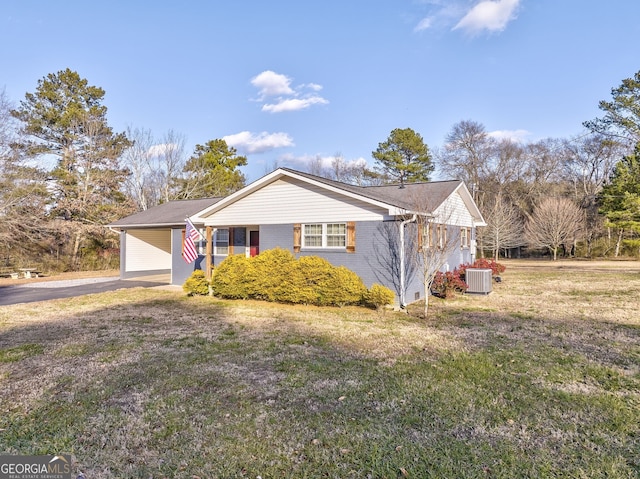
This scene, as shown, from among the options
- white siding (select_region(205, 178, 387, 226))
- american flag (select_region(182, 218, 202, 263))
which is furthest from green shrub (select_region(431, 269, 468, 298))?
american flag (select_region(182, 218, 202, 263))

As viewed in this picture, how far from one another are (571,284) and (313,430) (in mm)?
16171

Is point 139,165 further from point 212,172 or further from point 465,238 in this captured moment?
point 465,238

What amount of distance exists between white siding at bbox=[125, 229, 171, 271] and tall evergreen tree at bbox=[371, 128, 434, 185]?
2192 cm

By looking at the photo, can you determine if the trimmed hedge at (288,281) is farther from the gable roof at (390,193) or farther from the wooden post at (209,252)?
the gable roof at (390,193)

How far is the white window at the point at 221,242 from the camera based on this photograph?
15000 mm

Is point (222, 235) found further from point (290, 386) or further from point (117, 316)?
point (290, 386)

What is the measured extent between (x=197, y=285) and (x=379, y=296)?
20.8 ft

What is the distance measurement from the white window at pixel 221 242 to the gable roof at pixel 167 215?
1.41 meters

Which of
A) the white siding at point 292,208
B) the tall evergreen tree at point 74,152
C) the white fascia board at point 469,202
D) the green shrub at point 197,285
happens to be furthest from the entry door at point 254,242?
the tall evergreen tree at point 74,152

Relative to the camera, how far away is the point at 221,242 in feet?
49.7

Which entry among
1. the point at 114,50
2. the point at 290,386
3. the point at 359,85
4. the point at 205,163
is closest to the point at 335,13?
the point at 359,85

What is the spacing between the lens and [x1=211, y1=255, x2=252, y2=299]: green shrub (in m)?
Answer: 11.6

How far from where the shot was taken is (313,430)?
370 cm

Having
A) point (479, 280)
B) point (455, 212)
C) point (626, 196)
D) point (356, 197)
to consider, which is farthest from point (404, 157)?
point (356, 197)
